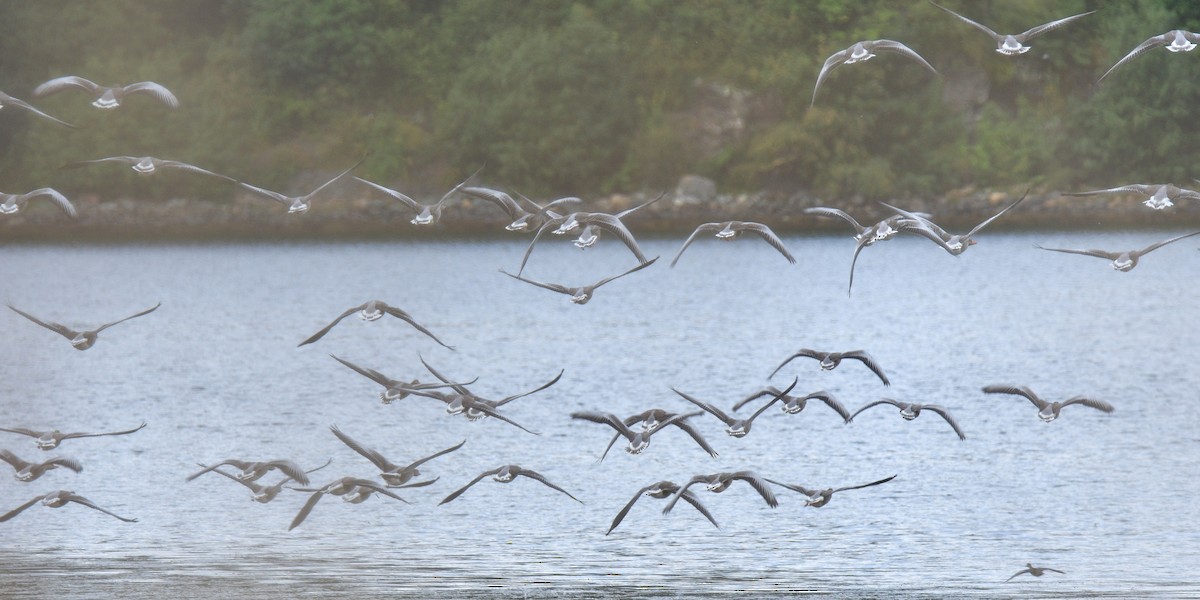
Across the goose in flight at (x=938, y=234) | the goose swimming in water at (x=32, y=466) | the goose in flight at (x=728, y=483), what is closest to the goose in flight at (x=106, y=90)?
the goose swimming in water at (x=32, y=466)

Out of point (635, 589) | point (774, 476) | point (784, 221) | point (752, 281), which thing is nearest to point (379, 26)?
point (784, 221)

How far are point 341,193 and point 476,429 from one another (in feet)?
195

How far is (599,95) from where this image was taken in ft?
282

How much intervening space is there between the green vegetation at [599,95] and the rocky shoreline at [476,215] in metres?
1.36

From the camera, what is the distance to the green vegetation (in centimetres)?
8244

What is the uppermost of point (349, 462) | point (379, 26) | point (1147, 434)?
point (379, 26)

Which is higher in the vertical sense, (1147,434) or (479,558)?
(1147,434)

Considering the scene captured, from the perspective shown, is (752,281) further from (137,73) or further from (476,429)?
(137,73)

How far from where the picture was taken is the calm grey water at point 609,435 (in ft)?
66.5

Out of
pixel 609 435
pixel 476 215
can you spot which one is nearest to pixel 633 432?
pixel 609 435

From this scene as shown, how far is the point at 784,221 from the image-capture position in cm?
8281

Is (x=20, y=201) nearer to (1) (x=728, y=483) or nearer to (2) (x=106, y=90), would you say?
(2) (x=106, y=90)

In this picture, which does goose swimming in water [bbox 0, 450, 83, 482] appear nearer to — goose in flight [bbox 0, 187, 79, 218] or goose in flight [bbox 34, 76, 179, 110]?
goose in flight [bbox 0, 187, 79, 218]

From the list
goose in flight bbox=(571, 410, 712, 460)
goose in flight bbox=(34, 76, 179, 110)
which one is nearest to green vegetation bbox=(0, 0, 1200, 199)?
goose in flight bbox=(571, 410, 712, 460)
